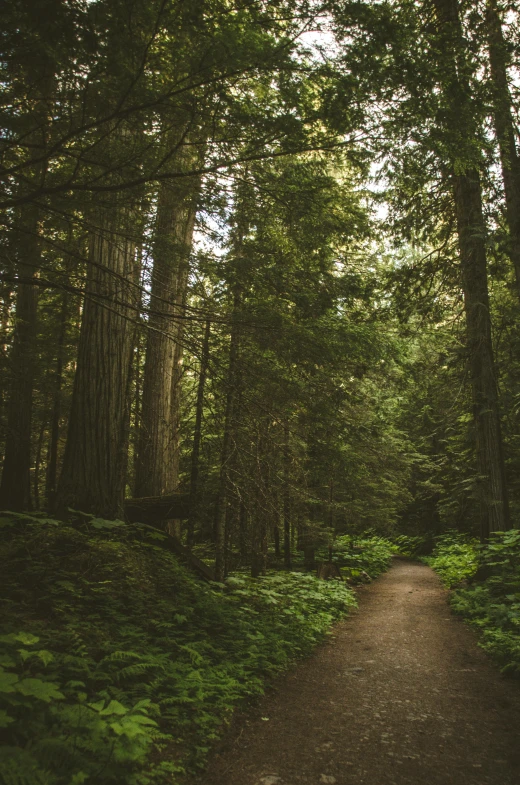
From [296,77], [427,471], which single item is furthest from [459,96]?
[427,471]

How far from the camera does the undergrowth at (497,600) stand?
571 cm

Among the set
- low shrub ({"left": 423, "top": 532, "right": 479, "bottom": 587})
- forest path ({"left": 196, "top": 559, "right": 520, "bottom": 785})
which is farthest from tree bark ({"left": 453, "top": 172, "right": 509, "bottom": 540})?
forest path ({"left": 196, "top": 559, "right": 520, "bottom": 785})

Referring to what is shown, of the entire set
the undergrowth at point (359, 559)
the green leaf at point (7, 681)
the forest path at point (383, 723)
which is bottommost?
the undergrowth at point (359, 559)

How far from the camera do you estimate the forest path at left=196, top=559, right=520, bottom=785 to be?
3271 millimetres

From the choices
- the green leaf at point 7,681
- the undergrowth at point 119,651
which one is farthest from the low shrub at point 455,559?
the green leaf at point 7,681

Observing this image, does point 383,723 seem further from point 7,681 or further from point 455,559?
point 455,559

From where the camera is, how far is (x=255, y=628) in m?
5.91

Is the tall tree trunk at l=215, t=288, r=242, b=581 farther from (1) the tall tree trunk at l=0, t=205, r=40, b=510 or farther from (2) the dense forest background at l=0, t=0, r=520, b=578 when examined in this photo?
(1) the tall tree trunk at l=0, t=205, r=40, b=510

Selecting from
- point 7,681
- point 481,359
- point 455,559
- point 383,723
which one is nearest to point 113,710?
point 7,681

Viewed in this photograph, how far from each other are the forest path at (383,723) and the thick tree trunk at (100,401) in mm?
3371

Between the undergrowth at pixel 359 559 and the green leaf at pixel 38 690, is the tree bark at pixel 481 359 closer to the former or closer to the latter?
the undergrowth at pixel 359 559

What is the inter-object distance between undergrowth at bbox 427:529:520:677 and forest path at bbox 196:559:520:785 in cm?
25

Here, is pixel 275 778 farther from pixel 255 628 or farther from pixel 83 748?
pixel 255 628

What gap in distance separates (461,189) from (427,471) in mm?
14878
